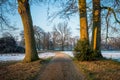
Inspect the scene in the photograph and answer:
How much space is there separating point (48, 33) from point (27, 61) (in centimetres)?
9651

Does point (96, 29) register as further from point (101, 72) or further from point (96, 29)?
point (101, 72)

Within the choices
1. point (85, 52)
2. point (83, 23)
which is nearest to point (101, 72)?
point (85, 52)

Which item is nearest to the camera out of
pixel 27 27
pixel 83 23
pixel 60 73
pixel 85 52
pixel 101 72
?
pixel 60 73

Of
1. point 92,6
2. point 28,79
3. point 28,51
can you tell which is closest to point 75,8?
point 92,6

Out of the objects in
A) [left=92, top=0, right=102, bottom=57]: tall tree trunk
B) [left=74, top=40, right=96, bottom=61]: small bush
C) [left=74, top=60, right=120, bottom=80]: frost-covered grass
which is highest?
[left=92, top=0, right=102, bottom=57]: tall tree trunk

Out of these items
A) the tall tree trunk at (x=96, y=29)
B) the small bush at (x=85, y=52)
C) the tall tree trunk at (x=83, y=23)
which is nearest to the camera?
the small bush at (x=85, y=52)

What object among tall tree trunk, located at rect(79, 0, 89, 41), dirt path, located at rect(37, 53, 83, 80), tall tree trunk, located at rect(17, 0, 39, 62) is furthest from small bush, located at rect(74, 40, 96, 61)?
dirt path, located at rect(37, 53, 83, 80)

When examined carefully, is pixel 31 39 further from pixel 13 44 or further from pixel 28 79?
pixel 13 44

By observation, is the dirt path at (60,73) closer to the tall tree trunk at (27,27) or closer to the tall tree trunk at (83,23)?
the tall tree trunk at (27,27)

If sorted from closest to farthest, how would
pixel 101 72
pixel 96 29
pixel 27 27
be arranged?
pixel 101 72
pixel 27 27
pixel 96 29

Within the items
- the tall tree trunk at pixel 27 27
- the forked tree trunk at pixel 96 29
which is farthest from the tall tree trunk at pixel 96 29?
the tall tree trunk at pixel 27 27

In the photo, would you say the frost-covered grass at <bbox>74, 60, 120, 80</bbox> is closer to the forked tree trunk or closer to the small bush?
the small bush

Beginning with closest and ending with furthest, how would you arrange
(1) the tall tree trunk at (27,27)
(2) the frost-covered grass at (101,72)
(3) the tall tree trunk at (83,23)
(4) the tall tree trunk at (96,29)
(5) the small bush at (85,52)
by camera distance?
(2) the frost-covered grass at (101,72), (1) the tall tree trunk at (27,27), (5) the small bush at (85,52), (3) the tall tree trunk at (83,23), (4) the tall tree trunk at (96,29)

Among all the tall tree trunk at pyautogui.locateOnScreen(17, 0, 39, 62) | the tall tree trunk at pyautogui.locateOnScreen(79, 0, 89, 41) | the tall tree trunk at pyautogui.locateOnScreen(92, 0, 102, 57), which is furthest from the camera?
the tall tree trunk at pyautogui.locateOnScreen(92, 0, 102, 57)
